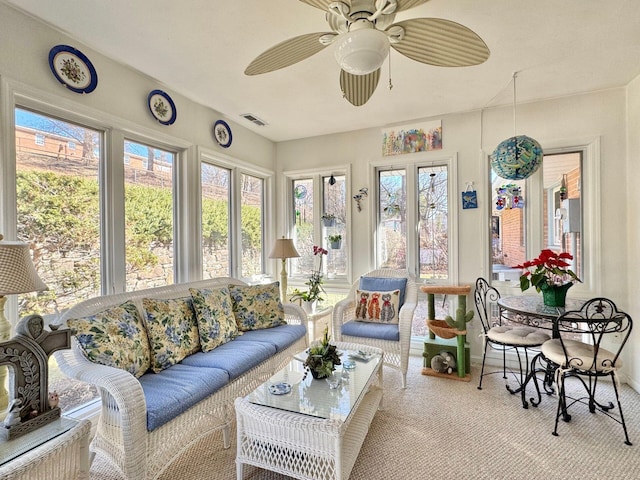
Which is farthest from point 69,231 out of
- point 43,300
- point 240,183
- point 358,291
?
point 358,291

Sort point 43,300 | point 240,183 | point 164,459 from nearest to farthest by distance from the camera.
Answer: point 164,459
point 43,300
point 240,183

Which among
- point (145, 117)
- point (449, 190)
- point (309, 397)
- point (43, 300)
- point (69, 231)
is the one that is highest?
point (145, 117)

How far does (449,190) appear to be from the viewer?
357 centimetres

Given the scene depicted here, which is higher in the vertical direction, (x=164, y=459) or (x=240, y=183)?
(x=240, y=183)

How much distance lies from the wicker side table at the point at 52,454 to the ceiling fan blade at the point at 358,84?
2.18 m

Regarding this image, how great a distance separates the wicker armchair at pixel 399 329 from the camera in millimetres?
2914

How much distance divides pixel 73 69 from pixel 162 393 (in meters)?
2.18

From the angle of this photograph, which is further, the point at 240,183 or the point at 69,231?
the point at 240,183

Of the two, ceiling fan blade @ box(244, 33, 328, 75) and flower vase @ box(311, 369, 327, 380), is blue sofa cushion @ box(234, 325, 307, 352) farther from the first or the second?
ceiling fan blade @ box(244, 33, 328, 75)

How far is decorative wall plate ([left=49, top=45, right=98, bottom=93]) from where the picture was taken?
2.10m

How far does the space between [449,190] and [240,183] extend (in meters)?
2.39

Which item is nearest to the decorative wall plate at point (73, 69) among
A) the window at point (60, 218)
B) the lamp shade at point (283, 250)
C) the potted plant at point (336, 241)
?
the window at point (60, 218)

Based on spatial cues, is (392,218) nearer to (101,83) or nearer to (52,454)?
(101,83)

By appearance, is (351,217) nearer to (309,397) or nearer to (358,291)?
(358,291)
